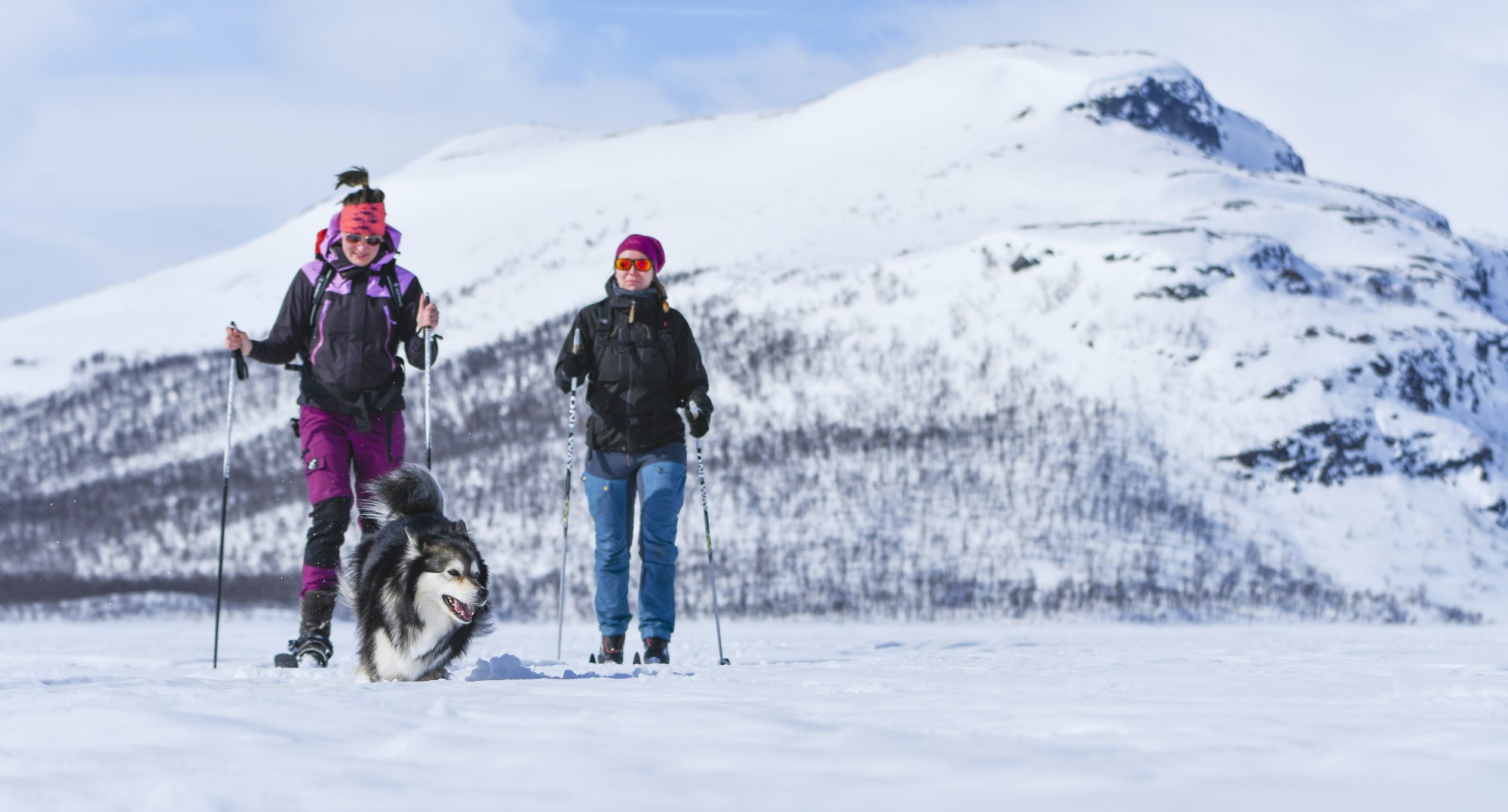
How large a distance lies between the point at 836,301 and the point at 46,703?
65.3 m

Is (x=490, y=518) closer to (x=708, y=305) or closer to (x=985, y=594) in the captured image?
(x=985, y=594)

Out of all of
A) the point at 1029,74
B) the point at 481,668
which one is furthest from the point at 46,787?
the point at 1029,74

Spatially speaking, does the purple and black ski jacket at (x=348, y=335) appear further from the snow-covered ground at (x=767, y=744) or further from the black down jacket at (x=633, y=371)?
the snow-covered ground at (x=767, y=744)

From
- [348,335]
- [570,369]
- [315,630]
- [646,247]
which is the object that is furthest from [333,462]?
[646,247]

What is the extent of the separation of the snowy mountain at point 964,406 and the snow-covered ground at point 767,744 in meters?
28.0

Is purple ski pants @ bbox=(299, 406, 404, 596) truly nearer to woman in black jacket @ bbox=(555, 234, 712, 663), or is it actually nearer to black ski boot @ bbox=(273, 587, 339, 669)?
black ski boot @ bbox=(273, 587, 339, 669)

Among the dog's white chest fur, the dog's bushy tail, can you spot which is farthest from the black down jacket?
the dog's white chest fur

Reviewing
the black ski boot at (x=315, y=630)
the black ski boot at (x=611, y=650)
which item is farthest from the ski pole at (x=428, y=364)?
the black ski boot at (x=611, y=650)

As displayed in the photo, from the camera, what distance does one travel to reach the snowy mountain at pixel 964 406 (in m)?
40.0

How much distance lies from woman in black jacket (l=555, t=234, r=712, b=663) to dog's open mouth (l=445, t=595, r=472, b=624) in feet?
6.54

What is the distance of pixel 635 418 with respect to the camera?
7.67 metres

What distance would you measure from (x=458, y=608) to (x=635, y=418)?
7.38 ft

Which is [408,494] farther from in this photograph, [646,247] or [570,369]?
[646,247]

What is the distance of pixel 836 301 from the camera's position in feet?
225
